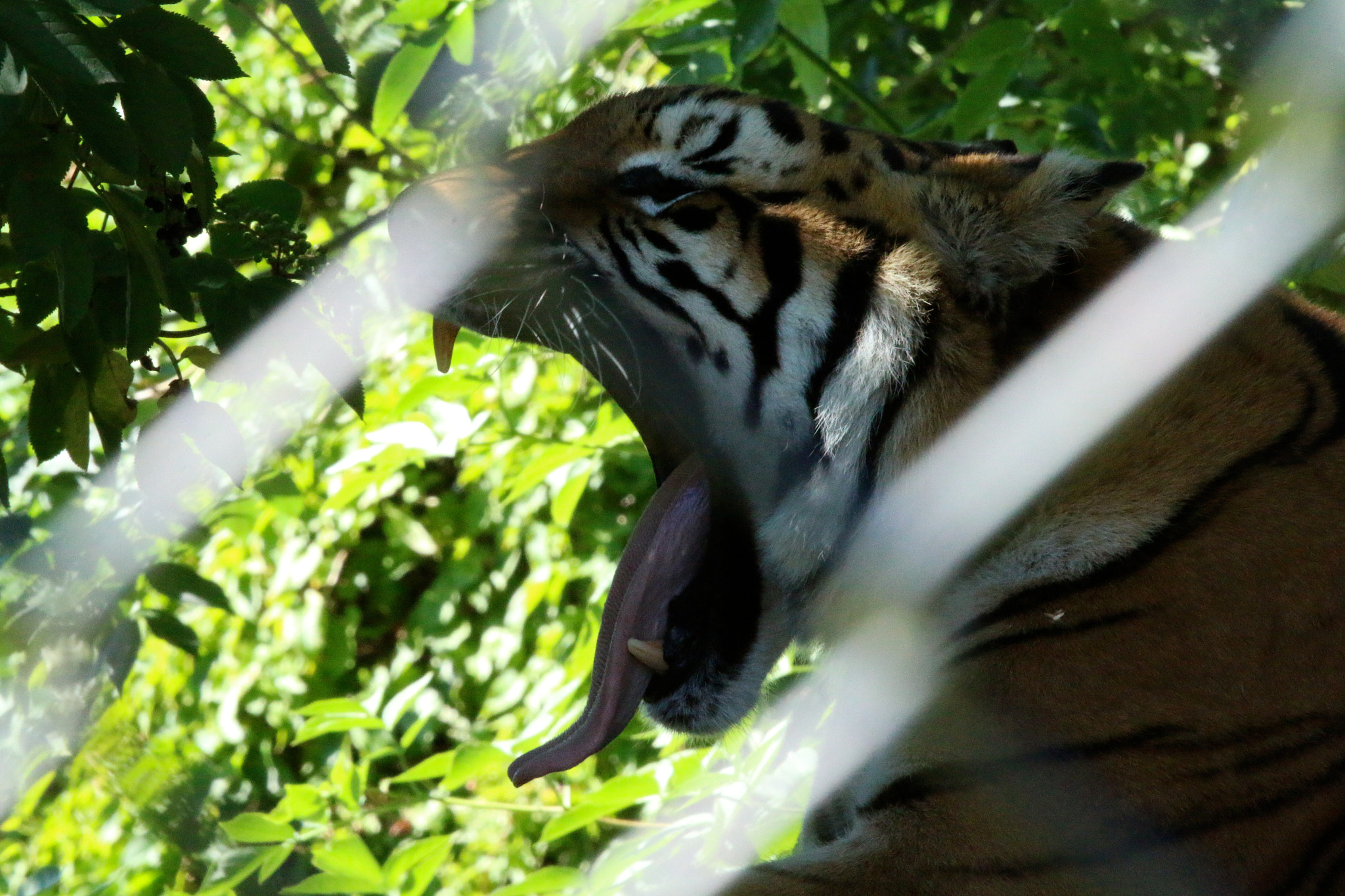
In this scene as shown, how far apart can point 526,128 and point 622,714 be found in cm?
128

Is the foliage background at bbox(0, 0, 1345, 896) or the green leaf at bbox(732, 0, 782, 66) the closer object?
the foliage background at bbox(0, 0, 1345, 896)

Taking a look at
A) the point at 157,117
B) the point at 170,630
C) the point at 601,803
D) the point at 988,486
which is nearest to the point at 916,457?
the point at 988,486

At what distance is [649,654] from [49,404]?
73 cm

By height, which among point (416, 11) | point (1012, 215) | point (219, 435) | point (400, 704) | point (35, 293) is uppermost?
point (35, 293)

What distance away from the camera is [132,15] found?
0.93 m

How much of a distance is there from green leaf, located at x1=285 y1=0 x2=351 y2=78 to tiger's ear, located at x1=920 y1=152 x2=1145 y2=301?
2.18ft

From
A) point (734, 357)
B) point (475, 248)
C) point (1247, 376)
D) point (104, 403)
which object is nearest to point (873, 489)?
point (734, 357)

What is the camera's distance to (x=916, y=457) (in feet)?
4.37

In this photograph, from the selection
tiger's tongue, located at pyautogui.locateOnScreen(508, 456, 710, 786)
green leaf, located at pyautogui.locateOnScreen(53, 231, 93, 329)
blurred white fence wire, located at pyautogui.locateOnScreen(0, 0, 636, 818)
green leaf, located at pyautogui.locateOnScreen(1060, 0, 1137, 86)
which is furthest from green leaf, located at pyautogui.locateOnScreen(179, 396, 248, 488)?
green leaf, located at pyautogui.locateOnScreen(1060, 0, 1137, 86)

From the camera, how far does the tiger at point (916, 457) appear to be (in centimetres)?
113

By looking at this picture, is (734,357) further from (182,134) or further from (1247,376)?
(182,134)

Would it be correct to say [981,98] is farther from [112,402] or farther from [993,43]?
[112,402]

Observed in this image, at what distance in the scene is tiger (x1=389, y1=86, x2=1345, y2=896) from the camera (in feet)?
3.71

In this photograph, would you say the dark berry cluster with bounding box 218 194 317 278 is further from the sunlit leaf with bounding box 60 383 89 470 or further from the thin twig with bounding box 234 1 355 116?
the thin twig with bounding box 234 1 355 116
